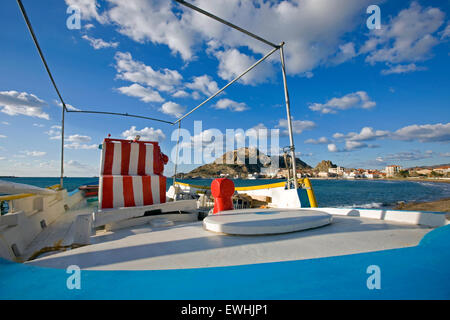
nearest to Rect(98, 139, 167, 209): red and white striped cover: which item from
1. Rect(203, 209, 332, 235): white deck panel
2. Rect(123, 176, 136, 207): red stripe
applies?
Rect(123, 176, 136, 207): red stripe

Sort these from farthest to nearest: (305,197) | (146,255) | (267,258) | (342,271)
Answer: (305,197)
(146,255)
(267,258)
(342,271)

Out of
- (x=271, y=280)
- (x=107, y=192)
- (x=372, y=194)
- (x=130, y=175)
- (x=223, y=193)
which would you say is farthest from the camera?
(x=372, y=194)

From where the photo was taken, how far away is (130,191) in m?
5.61

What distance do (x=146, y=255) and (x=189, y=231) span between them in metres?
1.09

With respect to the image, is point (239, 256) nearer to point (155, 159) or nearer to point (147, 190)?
point (147, 190)

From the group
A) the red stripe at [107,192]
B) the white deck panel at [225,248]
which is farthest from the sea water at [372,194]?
the white deck panel at [225,248]

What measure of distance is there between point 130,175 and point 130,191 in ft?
1.62

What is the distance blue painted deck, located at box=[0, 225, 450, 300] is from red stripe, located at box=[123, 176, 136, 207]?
382 centimetres

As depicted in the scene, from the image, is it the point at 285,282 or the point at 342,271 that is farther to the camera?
the point at 342,271

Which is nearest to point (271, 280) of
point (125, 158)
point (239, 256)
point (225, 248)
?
point (239, 256)

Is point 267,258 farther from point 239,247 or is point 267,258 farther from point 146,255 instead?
point 146,255

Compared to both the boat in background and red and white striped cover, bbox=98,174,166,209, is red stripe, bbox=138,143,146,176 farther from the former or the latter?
the boat in background
